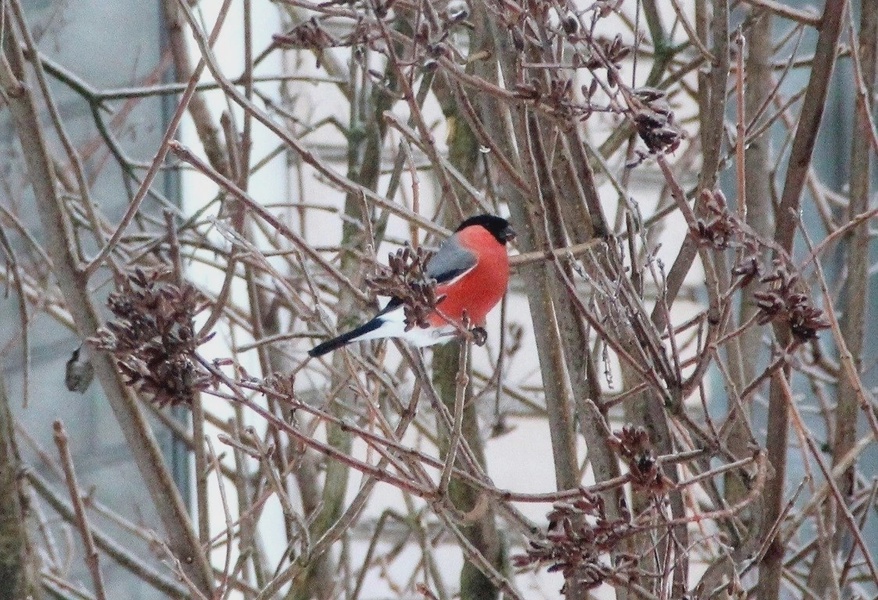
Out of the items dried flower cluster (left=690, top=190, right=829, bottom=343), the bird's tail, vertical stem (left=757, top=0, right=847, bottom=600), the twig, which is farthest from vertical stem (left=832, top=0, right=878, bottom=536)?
the twig

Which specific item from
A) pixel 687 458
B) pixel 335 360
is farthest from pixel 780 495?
pixel 335 360

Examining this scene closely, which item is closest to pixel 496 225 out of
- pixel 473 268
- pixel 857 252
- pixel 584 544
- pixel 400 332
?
pixel 473 268

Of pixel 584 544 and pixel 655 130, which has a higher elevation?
pixel 655 130

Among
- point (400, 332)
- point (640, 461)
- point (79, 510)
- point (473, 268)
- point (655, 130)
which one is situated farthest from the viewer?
point (473, 268)

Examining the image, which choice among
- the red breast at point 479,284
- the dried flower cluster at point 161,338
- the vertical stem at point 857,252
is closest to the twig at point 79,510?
the dried flower cluster at point 161,338

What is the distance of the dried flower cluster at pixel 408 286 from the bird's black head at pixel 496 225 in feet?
2.99

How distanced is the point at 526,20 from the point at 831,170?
10.1ft

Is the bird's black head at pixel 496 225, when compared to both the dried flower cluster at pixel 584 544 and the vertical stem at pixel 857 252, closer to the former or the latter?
the vertical stem at pixel 857 252

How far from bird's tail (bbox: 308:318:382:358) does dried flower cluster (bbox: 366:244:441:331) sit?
0.48 m

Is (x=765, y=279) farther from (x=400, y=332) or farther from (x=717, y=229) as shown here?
(x=400, y=332)

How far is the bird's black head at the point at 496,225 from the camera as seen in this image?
7.81 ft

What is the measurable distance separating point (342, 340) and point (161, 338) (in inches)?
21.3

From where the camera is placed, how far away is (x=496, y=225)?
2.52 m

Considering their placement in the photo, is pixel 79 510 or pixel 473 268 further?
pixel 473 268
